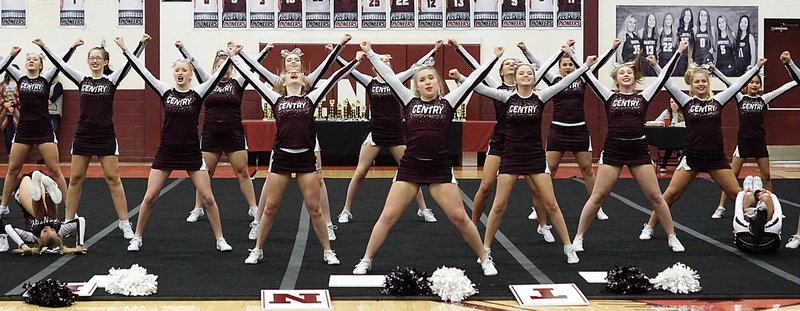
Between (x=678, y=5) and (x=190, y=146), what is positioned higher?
(x=678, y=5)

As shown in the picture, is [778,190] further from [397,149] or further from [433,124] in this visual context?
[433,124]

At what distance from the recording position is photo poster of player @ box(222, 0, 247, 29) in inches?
643

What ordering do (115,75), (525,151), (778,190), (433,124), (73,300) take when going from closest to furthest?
(73,300), (433,124), (525,151), (115,75), (778,190)

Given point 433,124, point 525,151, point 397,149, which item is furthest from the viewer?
point 397,149

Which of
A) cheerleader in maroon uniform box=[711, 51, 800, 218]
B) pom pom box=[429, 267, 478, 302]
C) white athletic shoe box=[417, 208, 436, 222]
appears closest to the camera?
pom pom box=[429, 267, 478, 302]

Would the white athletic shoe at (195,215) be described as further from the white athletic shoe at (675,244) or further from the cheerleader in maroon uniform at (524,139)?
the white athletic shoe at (675,244)

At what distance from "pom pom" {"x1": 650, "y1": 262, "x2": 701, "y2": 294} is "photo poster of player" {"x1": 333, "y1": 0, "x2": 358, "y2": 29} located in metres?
11.1

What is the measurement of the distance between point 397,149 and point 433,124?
2518 mm

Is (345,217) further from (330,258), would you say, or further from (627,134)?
(627,134)

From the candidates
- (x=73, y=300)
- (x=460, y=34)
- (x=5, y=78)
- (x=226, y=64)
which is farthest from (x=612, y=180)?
(x=5, y=78)

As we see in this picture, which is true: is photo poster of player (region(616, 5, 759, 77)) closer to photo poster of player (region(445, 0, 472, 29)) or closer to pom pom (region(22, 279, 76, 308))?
photo poster of player (region(445, 0, 472, 29))

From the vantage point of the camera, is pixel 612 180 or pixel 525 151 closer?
pixel 525 151

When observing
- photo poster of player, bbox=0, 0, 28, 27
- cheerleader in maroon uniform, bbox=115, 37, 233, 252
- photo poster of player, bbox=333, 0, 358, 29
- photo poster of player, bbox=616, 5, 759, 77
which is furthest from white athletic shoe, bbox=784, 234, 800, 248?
photo poster of player, bbox=0, 0, 28, 27

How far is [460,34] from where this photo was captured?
54.1 ft
